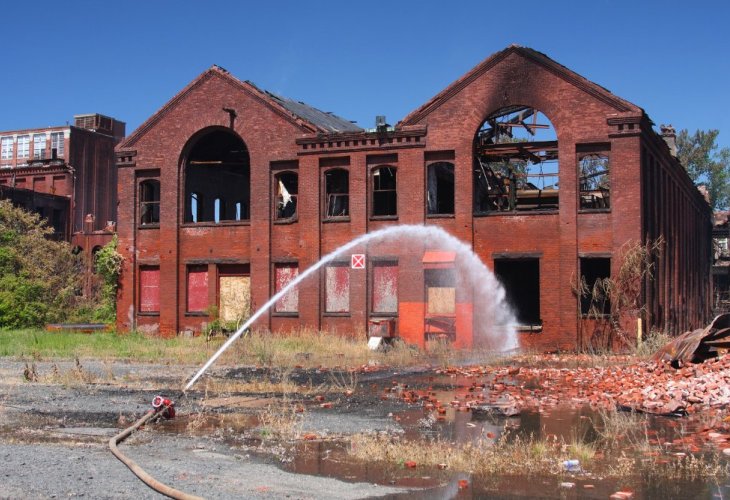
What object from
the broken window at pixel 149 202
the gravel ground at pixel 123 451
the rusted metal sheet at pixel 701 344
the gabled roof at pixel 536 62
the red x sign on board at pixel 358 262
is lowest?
the gravel ground at pixel 123 451

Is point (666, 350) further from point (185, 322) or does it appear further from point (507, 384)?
point (185, 322)

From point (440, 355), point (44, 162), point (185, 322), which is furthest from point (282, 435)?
point (44, 162)

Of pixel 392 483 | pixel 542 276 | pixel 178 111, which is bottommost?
pixel 392 483

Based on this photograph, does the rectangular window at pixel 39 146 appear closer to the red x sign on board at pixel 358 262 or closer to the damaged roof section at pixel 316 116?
the damaged roof section at pixel 316 116

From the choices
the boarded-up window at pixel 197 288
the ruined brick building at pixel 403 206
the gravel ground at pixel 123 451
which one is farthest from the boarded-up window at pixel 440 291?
the gravel ground at pixel 123 451

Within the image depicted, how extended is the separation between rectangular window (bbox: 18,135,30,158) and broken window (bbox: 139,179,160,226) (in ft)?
112

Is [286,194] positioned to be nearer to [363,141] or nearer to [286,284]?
[286,284]

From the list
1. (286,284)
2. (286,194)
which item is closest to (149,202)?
(286,194)

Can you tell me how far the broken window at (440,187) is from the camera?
30.6 m

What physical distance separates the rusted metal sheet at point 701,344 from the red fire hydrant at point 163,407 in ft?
36.0

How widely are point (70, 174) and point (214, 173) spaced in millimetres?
25615

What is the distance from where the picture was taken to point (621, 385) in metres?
16.7

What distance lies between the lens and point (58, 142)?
205 ft

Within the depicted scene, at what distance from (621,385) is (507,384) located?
251 cm
